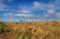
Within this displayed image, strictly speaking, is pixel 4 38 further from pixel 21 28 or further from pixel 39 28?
pixel 39 28

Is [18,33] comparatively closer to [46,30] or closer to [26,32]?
[26,32]

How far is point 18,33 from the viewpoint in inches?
464

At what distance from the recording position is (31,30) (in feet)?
38.8

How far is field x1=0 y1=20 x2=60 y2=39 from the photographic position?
445 inches

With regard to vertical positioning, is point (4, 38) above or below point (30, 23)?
below

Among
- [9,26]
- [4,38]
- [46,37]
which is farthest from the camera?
[9,26]

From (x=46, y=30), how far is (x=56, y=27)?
0.72m

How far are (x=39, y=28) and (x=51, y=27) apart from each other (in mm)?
716

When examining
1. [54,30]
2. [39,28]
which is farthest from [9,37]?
[54,30]

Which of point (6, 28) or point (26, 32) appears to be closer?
point (26, 32)

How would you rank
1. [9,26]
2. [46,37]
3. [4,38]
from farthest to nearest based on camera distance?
1. [9,26]
2. [4,38]
3. [46,37]

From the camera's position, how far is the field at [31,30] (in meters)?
11.3

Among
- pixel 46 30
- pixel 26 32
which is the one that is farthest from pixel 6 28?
pixel 46 30

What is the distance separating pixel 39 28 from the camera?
1184cm
